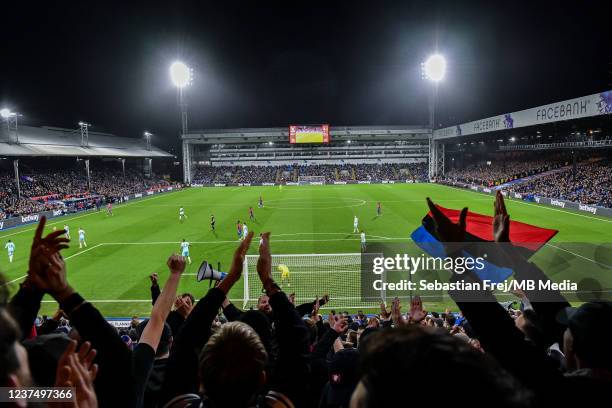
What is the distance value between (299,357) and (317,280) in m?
16.3

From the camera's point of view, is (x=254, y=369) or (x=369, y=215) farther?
(x=369, y=215)

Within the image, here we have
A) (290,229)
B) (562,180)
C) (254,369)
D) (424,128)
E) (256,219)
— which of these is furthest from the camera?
(424,128)

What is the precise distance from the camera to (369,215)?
37.8m

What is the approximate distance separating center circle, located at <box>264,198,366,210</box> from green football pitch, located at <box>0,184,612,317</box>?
0.12 metres

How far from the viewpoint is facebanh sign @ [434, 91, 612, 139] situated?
35.9 metres

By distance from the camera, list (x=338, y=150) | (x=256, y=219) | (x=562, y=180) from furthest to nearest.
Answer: (x=338, y=150) → (x=562, y=180) → (x=256, y=219)

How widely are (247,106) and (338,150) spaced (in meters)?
25.8

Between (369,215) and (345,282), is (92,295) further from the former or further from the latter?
(369,215)

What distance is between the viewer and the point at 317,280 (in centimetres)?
1909

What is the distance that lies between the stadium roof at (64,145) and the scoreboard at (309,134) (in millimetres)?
28673

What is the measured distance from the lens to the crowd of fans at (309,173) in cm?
9031

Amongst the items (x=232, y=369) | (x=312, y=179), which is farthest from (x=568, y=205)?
(x=312, y=179)

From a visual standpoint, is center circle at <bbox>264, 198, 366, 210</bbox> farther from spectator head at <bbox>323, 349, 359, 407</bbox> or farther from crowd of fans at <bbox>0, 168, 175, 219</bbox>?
spectator head at <bbox>323, 349, 359, 407</bbox>

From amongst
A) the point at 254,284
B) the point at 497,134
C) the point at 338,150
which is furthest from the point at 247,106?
the point at 254,284
